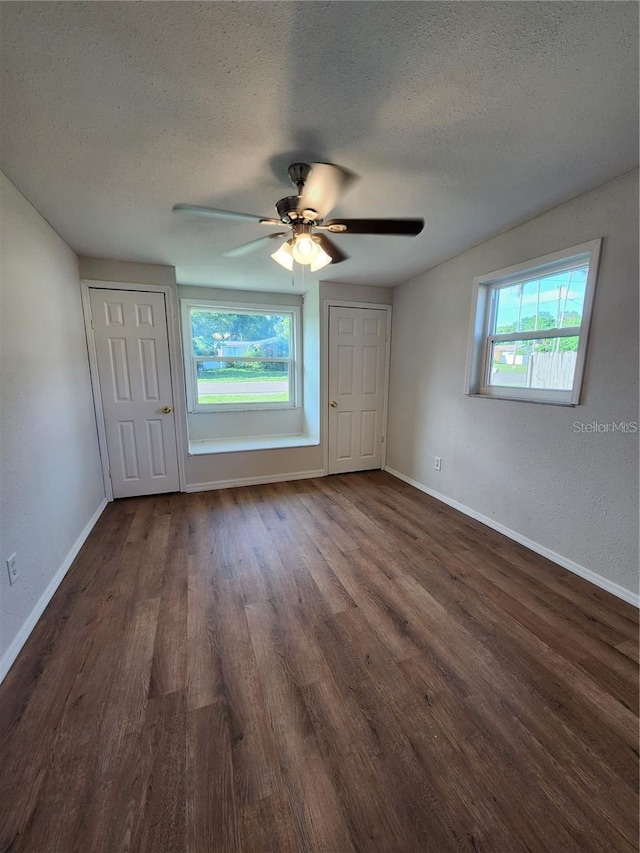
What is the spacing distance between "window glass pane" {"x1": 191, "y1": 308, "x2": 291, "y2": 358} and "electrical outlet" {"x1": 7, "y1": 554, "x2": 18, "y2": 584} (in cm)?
290

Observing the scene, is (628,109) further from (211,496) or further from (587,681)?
(211,496)

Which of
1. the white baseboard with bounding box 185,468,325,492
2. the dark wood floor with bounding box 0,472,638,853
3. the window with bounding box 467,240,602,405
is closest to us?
the dark wood floor with bounding box 0,472,638,853

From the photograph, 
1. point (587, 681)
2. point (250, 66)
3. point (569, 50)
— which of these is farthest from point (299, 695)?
point (569, 50)

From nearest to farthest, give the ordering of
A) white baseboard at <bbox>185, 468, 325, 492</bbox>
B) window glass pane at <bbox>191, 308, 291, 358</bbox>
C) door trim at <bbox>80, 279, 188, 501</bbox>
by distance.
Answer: door trim at <bbox>80, 279, 188, 501</bbox> → white baseboard at <bbox>185, 468, 325, 492</bbox> → window glass pane at <bbox>191, 308, 291, 358</bbox>

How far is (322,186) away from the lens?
1.54 m

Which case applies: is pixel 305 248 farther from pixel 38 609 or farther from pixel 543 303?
Answer: pixel 38 609

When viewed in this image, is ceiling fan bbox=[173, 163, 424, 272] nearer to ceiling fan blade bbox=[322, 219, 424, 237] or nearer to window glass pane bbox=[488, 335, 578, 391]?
ceiling fan blade bbox=[322, 219, 424, 237]

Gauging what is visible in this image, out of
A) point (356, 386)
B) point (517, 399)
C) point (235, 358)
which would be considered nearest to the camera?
point (517, 399)

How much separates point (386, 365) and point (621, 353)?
2.45 metres

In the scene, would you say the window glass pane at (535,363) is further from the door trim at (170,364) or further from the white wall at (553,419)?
the door trim at (170,364)

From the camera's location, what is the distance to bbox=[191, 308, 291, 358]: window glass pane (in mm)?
4027

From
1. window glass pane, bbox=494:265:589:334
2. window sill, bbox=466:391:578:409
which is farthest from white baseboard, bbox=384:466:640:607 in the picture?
window glass pane, bbox=494:265:589:334

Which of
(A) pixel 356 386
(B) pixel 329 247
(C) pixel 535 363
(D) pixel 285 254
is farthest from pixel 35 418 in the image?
(C) pixel 535 363

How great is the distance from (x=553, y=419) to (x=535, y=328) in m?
0.72
